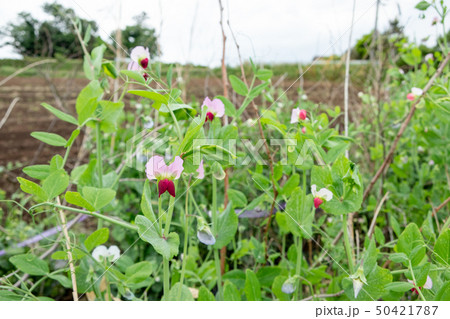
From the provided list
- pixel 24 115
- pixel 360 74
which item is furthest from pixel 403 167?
pixel 24 115

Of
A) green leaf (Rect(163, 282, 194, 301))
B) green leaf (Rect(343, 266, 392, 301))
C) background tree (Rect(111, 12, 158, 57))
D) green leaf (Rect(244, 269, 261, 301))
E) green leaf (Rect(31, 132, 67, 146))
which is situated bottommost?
green leaf (Rect(244, 269, 261, 301))

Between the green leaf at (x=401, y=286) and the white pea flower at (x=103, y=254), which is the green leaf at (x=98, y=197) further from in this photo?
the green leaf at (x=401, y=286)

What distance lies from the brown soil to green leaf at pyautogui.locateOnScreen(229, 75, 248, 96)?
47 cm

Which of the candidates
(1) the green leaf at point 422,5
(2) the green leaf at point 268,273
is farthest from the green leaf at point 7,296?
(1) the green leaf at point 422,5

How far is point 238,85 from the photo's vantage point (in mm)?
551

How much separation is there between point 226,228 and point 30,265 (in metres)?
0.29

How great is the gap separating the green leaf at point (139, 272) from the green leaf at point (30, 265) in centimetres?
12

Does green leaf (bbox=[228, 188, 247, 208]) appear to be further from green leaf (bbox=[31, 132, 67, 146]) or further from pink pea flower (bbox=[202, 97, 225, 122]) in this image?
green leaf (bbox=[31, 132, 67, 146])

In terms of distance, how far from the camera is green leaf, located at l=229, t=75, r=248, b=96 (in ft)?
1.78

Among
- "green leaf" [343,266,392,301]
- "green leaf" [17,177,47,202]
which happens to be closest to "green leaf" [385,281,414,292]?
"green leaf" [343,266,392,301]

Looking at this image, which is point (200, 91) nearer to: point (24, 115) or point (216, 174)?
point (216, 174)

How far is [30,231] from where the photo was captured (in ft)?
3.52

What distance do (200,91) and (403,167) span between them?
0.97 m
